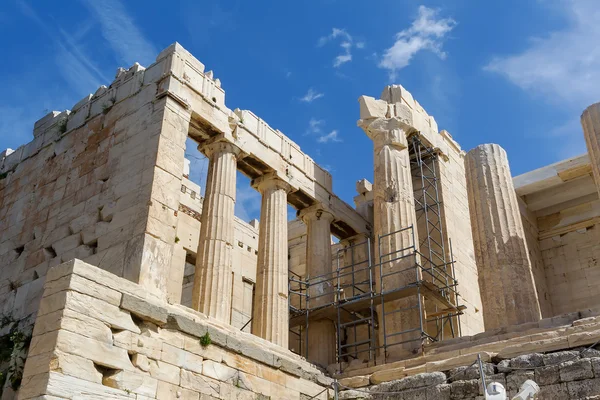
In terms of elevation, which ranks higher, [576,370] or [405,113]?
[405,113]

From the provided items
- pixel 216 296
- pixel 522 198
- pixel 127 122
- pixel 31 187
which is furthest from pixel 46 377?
pixel 522 198

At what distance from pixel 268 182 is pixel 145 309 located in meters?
8.02

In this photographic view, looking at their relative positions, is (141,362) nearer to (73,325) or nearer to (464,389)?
(73,325)

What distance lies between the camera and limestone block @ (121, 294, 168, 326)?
1172 cm

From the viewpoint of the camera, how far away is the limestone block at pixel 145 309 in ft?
38.4

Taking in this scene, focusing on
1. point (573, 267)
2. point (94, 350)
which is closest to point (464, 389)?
point (94, 350)

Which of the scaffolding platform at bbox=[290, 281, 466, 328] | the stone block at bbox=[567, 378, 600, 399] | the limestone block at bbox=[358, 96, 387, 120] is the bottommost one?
the stone block at bbox=[567, 378, 600, 399]

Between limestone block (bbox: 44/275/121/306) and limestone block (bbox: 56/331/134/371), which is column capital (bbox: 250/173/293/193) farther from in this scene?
limestone block (bbox: 56/331/134/371)

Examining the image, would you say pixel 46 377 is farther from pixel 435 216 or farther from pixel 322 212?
pixel 435 216

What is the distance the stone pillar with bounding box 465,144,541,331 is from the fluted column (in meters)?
2.14

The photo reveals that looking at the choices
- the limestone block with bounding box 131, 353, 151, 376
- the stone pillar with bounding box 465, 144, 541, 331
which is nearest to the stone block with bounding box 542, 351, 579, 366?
the stone pillar with bounding box 465, 144, 541, 331

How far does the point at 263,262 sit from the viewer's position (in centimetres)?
1797

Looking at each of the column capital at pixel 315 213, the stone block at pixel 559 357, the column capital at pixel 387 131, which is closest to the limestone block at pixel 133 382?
the stone block at pixel 559 357

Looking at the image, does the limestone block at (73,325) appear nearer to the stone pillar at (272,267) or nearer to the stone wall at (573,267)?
the stone pillar at (272,267)
